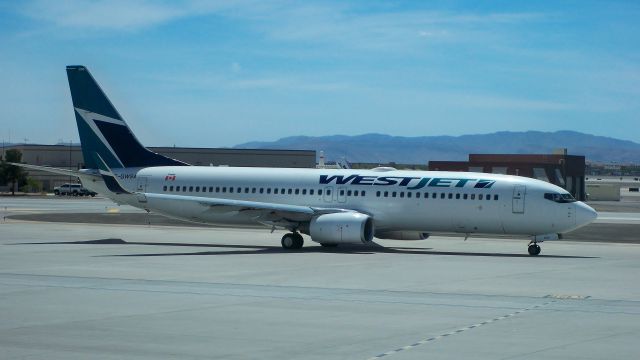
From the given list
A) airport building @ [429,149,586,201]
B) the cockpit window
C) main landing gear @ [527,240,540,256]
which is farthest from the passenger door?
airport building @ [429,149,586,201]

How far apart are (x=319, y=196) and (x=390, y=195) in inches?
126

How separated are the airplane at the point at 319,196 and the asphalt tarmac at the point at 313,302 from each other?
1136mm

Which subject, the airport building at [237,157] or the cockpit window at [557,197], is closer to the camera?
the cockpit window at [557,197]

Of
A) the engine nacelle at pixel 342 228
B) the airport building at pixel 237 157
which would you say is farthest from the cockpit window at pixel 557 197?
the airport building at pixel 237 157

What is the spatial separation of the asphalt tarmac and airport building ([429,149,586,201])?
63.5m

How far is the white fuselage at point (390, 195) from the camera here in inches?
1494

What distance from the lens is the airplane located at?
38.0 metres

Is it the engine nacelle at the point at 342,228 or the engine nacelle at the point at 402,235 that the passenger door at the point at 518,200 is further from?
the engine nacelle at the point at 342,228

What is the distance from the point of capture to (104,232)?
4888cm

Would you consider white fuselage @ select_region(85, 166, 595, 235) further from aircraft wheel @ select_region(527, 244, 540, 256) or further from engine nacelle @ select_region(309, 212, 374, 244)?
engine nacelle @ select_region(309, 212, 374, 244)

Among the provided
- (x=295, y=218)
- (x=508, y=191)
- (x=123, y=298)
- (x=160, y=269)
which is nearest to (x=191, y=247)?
(x=295, y=218)

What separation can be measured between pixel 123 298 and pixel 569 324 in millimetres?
9955

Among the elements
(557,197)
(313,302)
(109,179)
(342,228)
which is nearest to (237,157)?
(109,179)

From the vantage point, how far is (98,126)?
44.8 m
